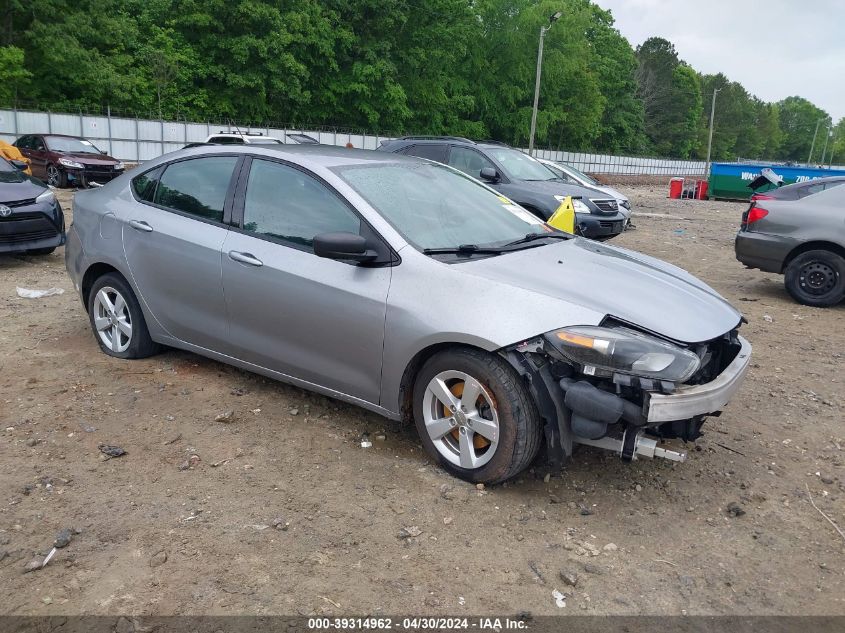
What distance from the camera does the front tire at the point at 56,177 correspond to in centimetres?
1940

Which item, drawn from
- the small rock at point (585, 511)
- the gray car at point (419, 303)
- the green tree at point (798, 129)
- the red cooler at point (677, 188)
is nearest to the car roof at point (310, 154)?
the gray car at point (419, 303)

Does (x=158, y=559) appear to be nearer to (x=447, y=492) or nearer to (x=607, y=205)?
(x=447, y=492)

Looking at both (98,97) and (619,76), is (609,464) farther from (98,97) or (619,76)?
(619,76)

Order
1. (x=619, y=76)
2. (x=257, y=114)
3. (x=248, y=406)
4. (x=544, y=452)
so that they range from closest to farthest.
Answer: (x=544, y=452) < (x=248, y=406) < (x=257, y=114) < (x=619, y=76)

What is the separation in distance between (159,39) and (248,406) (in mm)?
39779

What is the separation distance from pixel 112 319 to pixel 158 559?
9.14 ft

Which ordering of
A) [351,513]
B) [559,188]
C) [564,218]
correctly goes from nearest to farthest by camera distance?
[351,513], [564,218], [559,188]

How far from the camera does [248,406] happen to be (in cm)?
452

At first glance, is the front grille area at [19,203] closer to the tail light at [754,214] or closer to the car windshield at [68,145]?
the tail light at [754,214]

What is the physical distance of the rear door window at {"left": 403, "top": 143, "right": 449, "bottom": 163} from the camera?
11281 millimetres

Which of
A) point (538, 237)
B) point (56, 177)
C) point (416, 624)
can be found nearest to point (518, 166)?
point (538, 237)

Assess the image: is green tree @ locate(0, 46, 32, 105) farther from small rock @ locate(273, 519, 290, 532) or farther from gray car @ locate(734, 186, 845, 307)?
small rock @ locate(273, 519, 290, 532)

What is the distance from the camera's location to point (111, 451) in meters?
3.87

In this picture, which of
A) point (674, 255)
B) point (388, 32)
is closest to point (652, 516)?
point (674, 255)
